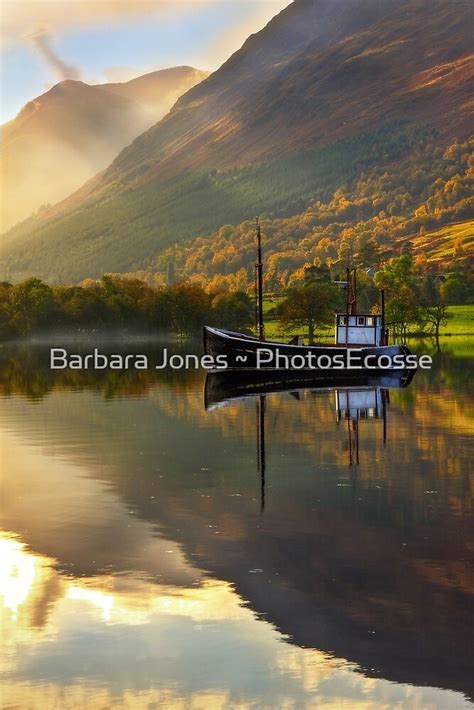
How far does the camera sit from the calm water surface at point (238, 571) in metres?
17.7

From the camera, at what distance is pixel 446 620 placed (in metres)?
19.9

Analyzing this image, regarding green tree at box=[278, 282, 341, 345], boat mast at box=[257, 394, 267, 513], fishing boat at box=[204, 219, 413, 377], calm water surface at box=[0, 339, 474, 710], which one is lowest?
calm water surface at box=[0, 339, 474, 710]

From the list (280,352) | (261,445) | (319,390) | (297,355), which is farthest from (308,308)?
(261,445)

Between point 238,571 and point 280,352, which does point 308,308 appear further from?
point 238,571

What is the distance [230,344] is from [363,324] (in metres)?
13.4

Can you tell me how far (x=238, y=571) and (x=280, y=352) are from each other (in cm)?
7142

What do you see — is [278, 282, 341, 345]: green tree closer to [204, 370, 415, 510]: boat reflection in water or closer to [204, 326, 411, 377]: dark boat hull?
[204, 326, 411, 377]: dark boat hull

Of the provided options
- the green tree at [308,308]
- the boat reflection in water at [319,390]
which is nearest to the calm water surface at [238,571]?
the boat reflection in water at [319,390]

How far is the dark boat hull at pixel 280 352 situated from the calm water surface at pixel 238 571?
47229 mm

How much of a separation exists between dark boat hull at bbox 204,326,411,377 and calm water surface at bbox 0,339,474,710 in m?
47.2

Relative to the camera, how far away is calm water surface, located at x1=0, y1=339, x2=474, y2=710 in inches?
696

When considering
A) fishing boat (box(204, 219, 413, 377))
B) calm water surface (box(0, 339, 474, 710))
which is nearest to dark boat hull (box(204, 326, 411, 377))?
fishing boat (box(204, 219, 413, 377))

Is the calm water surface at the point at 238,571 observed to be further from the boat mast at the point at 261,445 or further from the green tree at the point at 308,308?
the green tree at the point at 308,308

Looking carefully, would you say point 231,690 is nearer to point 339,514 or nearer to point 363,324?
point 339,514
